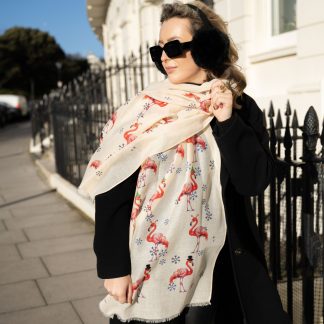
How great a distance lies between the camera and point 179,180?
5.73 ft

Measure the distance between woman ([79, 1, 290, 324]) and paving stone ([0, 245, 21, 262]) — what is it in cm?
323

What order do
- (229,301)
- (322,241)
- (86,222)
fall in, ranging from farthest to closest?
(86,222)
(322,241)
(229,301)

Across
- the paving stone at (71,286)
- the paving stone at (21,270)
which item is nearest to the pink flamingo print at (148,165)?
the paving stone at (71,286)

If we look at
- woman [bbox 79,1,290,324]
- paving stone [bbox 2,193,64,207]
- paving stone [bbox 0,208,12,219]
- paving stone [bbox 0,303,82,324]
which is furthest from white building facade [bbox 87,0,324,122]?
paving stone [bbox 0,208,12,219]

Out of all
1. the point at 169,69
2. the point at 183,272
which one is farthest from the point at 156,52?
the point at 183,272

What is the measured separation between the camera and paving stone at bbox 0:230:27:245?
5.41m

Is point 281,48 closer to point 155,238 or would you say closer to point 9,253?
point 9,253

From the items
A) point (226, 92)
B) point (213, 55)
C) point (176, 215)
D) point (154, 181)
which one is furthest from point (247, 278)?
point (213, 55)

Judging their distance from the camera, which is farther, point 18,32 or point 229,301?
point 18,32

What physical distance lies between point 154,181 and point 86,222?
4.45 metres

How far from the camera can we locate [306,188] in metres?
2.44

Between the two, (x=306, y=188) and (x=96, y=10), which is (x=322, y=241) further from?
(x=96, y=10)

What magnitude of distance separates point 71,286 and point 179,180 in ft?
8.58

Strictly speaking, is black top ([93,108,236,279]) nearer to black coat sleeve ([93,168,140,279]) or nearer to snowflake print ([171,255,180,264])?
black coat sleeve ([93,168,140,279])
